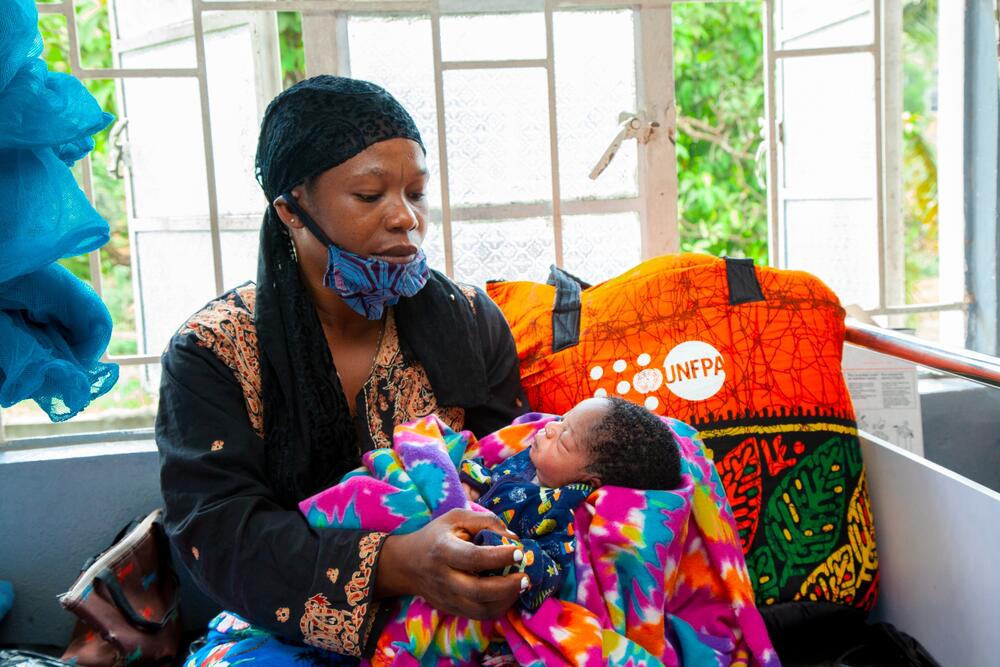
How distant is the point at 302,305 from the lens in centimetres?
185

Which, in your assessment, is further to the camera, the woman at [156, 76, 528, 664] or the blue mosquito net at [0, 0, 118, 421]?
the woman at [156, 76, 528, 664]

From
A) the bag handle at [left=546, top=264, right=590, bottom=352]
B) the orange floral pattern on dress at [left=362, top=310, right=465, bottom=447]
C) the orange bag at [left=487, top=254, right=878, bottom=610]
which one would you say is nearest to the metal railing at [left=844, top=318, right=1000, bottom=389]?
the orange bag at [left=487, top=254, right=878, bottom=610]

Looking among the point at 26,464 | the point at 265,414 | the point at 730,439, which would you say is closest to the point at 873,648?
the point at 730,439

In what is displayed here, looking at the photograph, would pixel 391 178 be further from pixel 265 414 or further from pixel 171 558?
pixel 171 558

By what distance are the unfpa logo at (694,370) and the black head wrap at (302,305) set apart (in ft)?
2.43

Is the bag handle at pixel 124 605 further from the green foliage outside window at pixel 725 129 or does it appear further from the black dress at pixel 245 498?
the green foliage outside window at pixel 725 129

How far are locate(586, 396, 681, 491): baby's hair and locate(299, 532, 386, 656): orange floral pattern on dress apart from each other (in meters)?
0.40

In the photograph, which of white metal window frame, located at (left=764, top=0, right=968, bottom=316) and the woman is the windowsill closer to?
the woman

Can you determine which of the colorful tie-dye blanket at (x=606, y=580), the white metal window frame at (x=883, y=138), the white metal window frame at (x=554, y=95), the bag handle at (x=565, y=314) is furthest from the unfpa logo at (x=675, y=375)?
the white metal window frame at (x=883, y=138)

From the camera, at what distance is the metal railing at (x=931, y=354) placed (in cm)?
170

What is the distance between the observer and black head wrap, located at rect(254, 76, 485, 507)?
70.1 inches

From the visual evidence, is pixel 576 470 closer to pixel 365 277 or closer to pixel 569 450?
pixel 569 450

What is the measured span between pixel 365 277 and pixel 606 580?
71cm

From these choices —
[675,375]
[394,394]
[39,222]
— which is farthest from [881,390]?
[39,222]
